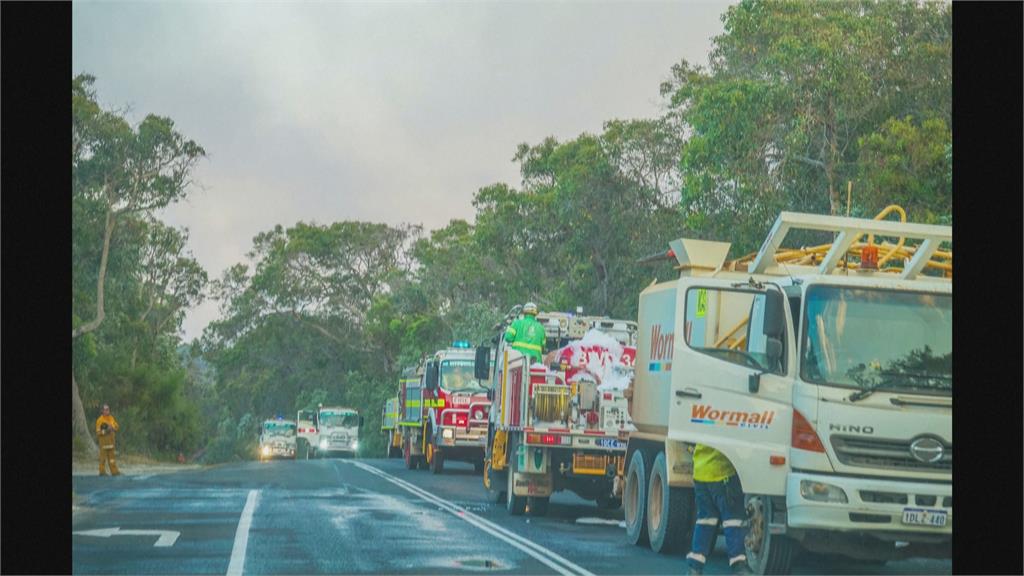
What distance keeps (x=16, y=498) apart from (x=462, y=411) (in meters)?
19.1

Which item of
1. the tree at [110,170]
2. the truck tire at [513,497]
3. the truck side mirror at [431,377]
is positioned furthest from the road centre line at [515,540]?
the tree at [110,170]

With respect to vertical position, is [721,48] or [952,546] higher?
[721,48]

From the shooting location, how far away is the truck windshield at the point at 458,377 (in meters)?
31.6

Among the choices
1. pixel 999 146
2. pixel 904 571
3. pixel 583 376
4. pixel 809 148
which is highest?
pixel 809 148

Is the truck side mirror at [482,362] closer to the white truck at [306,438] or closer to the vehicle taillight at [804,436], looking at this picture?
the vehicle taillight at [804,436]

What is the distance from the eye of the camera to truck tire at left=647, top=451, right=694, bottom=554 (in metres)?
14.1

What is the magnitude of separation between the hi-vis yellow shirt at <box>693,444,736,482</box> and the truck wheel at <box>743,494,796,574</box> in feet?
1.07

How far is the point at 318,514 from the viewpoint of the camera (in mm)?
18703

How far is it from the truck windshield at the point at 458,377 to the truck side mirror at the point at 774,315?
19.7 m

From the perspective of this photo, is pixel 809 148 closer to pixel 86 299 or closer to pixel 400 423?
pixel 400 423

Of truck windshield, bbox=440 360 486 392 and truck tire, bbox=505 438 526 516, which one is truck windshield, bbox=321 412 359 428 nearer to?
truck windshield, bbox=440 360 486 392

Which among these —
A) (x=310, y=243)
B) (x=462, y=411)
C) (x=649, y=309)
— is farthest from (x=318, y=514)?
(x=310, y=243)

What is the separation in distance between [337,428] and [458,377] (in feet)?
84.5

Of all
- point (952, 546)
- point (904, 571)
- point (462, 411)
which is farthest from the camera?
point (462, 411)
